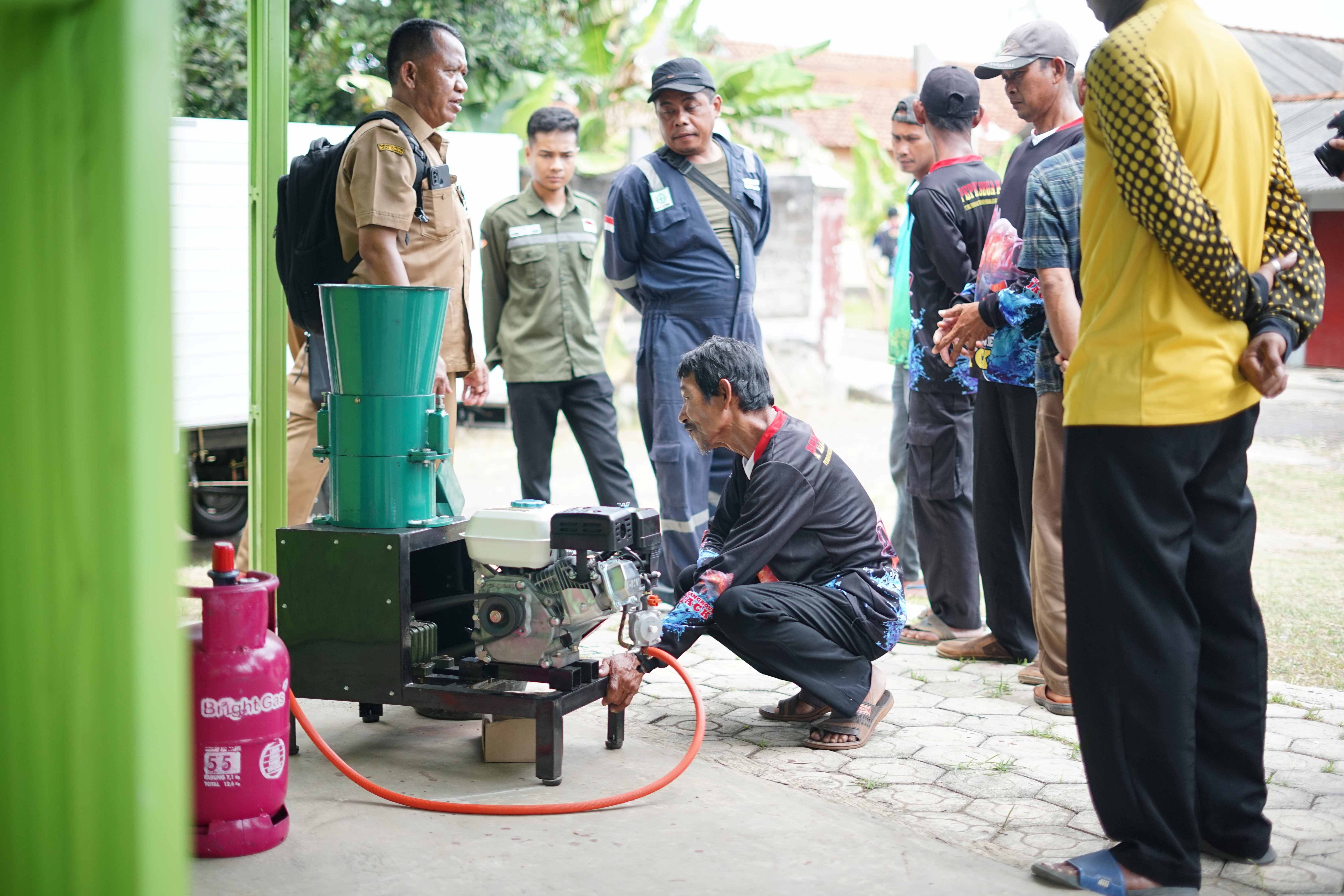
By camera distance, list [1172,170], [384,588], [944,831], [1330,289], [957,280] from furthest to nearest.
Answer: [1330,289], [957,280], [384,588], [944,831], [1172,170]

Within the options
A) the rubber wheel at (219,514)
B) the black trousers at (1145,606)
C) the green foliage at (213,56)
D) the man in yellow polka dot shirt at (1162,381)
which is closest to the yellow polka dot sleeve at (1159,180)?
the man in yellow polka dot shirt at (1162,381)

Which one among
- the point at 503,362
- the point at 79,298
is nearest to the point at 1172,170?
the point at 79,298

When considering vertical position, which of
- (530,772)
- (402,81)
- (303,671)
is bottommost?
(530,772)

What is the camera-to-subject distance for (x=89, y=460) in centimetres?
170

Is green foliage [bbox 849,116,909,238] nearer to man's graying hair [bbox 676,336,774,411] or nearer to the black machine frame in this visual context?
man's graying hair [bbox 676,336,774,411]

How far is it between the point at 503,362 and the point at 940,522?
93.8 inches

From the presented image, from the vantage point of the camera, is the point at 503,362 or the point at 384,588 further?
the point at 503,362

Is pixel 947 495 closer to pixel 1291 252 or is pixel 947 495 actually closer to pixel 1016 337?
pixel 1016 337

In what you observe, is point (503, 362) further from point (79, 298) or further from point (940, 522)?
point (79, 298)

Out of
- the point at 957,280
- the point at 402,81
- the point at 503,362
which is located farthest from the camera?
the point at 503,362

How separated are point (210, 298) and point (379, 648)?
14.3ft

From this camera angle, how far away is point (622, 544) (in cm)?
357

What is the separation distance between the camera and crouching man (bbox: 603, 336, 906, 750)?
384cm

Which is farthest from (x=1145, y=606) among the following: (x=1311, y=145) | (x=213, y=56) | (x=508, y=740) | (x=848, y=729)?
(x=1311, y=145)
